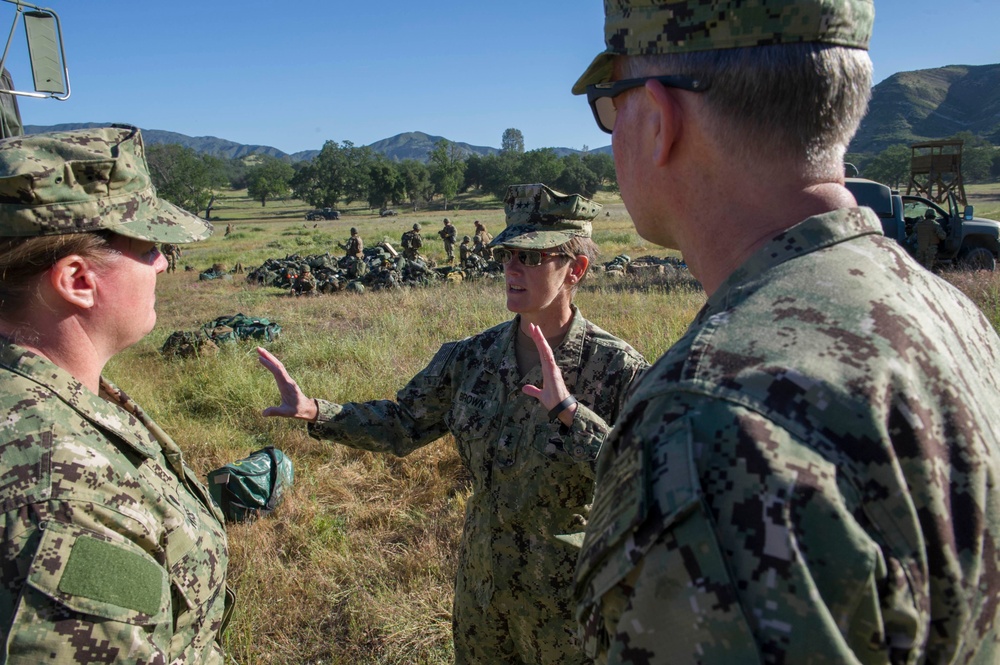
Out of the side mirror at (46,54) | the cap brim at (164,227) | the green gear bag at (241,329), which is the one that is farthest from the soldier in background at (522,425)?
the green gear bag at (241,329)

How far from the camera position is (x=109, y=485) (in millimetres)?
1515

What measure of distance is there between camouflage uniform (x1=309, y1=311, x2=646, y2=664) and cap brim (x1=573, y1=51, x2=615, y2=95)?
4.02ft

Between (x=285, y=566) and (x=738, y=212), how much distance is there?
3921mm

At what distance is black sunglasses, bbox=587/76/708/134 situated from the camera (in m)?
1.12

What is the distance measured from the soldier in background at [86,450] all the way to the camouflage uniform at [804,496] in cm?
109

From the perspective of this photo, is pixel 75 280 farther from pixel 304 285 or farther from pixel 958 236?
pixel 958 236

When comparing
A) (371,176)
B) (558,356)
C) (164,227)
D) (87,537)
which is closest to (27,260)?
(164,227)

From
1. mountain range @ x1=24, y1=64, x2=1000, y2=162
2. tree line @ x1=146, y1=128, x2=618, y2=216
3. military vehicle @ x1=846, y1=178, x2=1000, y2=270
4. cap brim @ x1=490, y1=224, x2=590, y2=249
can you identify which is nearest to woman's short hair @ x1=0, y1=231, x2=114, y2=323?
cap brim @ x1=490, y1=224, x2=590, y2=249

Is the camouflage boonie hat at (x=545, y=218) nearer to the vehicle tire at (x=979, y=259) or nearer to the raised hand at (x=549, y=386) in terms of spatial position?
the raised hand at (x=549, y=386)

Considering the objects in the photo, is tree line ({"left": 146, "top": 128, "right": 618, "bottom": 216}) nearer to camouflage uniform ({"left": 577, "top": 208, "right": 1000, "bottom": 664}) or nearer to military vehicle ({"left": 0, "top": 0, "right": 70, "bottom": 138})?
military vehicle ({"left": 0, "top": 0, "right": 70, "bottom": 138})

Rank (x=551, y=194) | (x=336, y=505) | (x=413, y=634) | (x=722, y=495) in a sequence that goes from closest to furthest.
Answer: (x=722, y=495), (x=551, y=194), (x=413, y=634), (x=336, y=505)

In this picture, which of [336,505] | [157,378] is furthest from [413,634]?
[157,378]

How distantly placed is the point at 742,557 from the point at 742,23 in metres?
0.83

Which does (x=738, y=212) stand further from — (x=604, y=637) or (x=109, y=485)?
(x=109, y=485)
